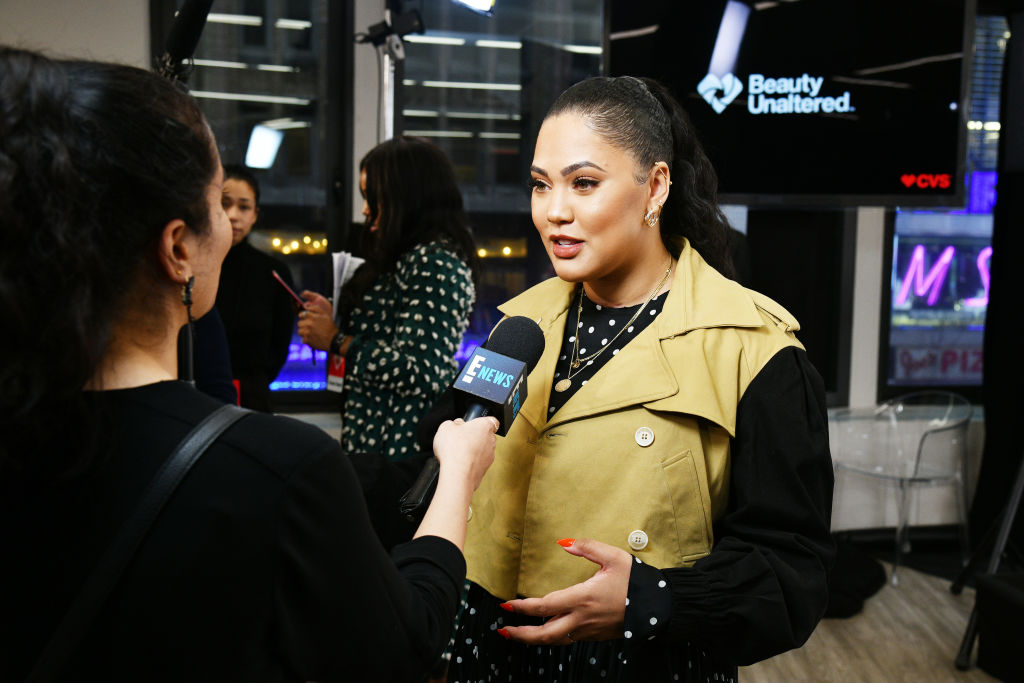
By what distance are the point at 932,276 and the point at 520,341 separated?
4062 millimetres

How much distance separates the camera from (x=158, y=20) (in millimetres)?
3922

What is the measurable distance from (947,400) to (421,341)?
3169 mm

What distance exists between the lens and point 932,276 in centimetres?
462

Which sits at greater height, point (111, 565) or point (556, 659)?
point (111, 565)

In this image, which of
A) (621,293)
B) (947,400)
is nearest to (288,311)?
(621,293)

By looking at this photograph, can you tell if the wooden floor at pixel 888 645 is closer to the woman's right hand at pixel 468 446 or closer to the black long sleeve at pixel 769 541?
the black long sleeve at pixel 769 541

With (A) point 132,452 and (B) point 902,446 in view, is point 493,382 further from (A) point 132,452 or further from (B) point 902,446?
(B) point 902,446

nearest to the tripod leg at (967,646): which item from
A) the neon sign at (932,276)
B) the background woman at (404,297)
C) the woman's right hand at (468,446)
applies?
the neon sign at (932,276)

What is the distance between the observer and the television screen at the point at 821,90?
317cm

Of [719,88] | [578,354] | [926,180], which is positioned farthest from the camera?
[926,180]

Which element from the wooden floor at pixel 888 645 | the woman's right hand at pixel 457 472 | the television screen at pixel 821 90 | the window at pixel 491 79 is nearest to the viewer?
the woman's right hand at pixel 457 472

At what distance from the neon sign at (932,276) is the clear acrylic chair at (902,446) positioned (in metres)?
0.58

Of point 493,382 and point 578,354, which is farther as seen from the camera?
point 578,354

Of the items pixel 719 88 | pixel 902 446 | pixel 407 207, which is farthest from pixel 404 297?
pixel 902 446
